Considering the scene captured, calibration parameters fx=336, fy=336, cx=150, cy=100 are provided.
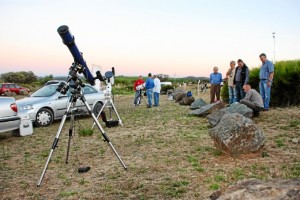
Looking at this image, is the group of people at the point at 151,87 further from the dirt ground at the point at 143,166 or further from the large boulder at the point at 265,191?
the large boulder at the point at 265,191

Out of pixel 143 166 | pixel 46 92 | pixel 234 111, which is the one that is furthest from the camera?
pixel 46 92

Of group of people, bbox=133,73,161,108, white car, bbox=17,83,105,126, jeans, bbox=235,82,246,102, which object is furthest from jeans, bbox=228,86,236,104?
white car, bbox=17,83,105,126

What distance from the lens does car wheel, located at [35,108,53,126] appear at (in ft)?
39.4

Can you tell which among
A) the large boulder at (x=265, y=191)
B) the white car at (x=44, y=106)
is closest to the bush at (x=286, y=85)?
the white car at (x=44, y=106)

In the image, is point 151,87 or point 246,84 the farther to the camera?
point 151,87

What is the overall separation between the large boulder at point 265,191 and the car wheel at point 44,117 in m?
10.2

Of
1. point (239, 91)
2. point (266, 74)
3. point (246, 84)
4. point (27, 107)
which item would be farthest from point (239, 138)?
point (239, 91)

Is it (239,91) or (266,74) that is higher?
(266,74)

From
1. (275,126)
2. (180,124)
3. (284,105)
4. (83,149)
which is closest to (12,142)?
(83,149)

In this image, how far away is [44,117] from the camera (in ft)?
39.9

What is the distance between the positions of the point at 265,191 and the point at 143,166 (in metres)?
3.79

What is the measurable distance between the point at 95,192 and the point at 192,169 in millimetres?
1786

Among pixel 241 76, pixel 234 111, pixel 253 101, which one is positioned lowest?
pixel 234 111

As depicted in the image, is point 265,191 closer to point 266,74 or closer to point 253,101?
point 253,101
